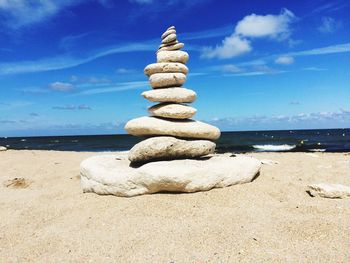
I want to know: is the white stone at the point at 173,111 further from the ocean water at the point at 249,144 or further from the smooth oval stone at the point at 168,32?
the ocean water at the point at 249,144

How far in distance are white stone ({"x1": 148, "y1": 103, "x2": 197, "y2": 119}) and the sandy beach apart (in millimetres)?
2848

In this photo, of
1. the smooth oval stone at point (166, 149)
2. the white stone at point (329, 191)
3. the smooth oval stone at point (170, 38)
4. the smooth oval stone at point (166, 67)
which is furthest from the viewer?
the smooth oval stone at point (170, 38)

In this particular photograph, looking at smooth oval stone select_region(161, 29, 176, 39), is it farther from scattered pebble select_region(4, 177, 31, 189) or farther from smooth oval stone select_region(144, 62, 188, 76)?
scattered pebble select_region(4, 177, 31, 189)

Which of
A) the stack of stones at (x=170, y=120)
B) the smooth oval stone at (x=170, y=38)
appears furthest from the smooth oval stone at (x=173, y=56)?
the smooth oval stone at (x=170, y=38)

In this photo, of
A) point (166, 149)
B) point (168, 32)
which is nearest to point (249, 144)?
point (168, 32)

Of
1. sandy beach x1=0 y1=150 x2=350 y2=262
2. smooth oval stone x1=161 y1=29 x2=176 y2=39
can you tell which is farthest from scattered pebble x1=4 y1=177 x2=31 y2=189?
smooth oval stone x1=161 y1=29 x2=176 y2=39

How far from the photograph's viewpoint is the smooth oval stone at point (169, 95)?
10945mm

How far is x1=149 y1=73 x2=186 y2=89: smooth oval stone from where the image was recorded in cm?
1104

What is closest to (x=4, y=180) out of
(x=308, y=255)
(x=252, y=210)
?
(x=252, y=210)

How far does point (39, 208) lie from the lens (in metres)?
9.44

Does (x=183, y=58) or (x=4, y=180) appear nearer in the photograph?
(x=183, y=58)

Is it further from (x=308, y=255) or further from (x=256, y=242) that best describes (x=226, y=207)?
(x=308, y=255)

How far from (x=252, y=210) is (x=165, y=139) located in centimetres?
341

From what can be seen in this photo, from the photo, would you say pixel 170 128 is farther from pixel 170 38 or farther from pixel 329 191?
pixel 329 191
